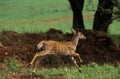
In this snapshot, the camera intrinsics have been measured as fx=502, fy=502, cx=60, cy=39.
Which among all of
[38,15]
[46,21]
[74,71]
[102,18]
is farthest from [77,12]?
[38,15]

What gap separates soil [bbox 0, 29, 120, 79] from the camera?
1586 cm

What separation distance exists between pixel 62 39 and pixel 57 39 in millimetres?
238

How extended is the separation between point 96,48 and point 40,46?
4288 mm

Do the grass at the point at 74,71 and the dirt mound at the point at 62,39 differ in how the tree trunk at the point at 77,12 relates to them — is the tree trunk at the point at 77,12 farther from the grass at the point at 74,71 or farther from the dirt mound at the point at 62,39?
the grass at the point at 74,71

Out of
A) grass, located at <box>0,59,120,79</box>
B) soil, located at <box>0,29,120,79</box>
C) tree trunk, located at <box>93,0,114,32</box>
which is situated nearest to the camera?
grass, located at <box>0,59,120,79</box>

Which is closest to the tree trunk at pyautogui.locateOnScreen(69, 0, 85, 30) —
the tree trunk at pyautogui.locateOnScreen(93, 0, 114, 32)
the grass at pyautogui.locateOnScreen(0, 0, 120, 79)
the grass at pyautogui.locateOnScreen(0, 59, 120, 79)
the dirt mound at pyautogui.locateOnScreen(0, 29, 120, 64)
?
the grass at pyautogui.locateOnScreen(0, 0, 120, 79)

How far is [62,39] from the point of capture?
18047 millimetres

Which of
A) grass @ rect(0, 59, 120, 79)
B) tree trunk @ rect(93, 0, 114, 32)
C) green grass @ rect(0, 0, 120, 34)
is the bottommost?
green grass @ rect(0, 0, 120, 34)

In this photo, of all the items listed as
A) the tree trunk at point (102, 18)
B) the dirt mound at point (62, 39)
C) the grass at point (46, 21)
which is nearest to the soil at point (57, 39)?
the dirt mound at point (62, 39)

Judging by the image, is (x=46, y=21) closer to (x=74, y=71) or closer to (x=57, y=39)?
(x=57, y=39)

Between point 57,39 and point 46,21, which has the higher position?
point 57,39

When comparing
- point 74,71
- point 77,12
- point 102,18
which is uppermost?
point 74,71

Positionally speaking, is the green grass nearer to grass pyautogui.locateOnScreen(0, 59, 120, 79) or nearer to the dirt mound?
the dirt mound

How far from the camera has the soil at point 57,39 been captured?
1586cm
